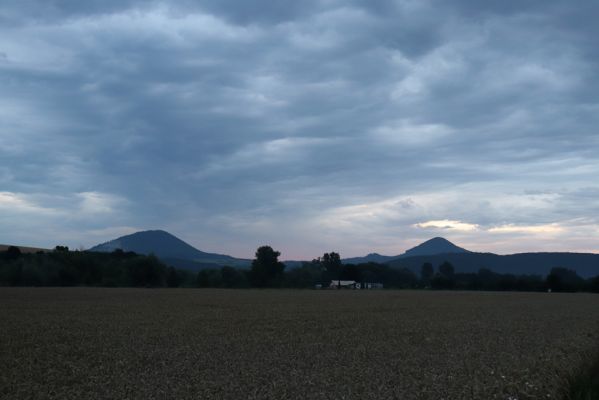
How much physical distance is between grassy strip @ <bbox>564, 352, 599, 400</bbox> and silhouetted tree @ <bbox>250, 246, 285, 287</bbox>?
138 meters

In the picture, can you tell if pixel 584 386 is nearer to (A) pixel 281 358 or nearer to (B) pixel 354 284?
(A) pixel 281 358

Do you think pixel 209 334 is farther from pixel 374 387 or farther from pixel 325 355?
pixel 374 387

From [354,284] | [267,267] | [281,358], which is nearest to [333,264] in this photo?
[354,284]

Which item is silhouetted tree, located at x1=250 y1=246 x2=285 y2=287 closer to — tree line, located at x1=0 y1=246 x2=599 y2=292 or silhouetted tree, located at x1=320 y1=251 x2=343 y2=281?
tree line, located at x1=0 y1=246 x2=599 y2=292

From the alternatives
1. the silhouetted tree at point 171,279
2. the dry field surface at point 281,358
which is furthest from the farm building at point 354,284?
the dry field surface at point 281,358

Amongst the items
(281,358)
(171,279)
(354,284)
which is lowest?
(281,358)

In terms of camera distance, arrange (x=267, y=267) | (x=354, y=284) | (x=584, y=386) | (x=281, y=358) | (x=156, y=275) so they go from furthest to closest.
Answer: (x=354, y=284)
(x=267, y=267)
(x=156, y=275)
(x=281, y=358)
(x=584, y=386)

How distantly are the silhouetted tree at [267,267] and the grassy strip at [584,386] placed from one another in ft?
452

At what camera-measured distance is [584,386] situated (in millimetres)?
11680

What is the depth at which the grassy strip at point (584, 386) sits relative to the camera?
11.0 m

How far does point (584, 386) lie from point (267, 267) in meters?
143

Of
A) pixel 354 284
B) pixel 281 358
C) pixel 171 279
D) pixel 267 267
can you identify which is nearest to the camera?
pixel 281 358

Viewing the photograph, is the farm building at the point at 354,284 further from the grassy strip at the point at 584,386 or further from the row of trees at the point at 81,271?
the grassy strip at the point at 584,386

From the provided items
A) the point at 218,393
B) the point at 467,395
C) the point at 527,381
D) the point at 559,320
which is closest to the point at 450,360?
the point at 527,381
